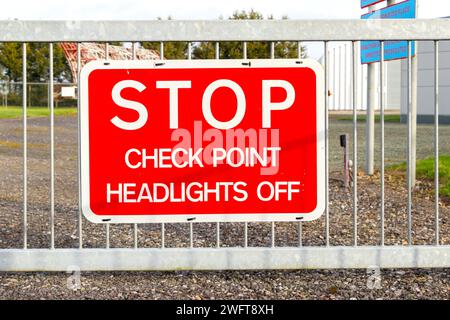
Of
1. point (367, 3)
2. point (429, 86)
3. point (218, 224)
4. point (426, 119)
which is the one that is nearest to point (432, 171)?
point (367, 3)

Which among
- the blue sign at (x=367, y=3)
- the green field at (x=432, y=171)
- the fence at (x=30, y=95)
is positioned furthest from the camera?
the fence at (x=30, y=95)

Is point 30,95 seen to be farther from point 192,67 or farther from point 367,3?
point 192,67

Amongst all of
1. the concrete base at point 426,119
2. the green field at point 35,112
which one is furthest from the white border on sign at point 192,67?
the green field at point 35,112

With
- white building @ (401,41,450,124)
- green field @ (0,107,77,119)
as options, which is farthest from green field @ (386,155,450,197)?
green field @ (0,107,77,119)

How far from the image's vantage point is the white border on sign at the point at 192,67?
4.99 metres

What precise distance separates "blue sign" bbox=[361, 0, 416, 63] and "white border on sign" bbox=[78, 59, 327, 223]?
551 centimetres

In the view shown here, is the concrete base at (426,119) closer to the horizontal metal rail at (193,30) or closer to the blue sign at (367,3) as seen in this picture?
the blue sign at (367,3)

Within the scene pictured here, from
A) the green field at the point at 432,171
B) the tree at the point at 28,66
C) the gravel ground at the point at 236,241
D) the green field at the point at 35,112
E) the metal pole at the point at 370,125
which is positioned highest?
the tree at the point at 28,66

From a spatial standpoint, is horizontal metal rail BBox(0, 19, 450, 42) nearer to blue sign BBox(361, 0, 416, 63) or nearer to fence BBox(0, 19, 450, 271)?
fence BBox(0, 19, 450, 271)

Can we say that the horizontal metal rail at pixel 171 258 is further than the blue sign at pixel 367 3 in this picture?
No

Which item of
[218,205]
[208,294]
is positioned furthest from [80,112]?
[208,294]

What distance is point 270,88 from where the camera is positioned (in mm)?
5012

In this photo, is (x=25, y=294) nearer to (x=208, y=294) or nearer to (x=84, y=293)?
(x=84, y=293)

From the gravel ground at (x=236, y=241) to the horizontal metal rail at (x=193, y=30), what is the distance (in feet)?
5.46
